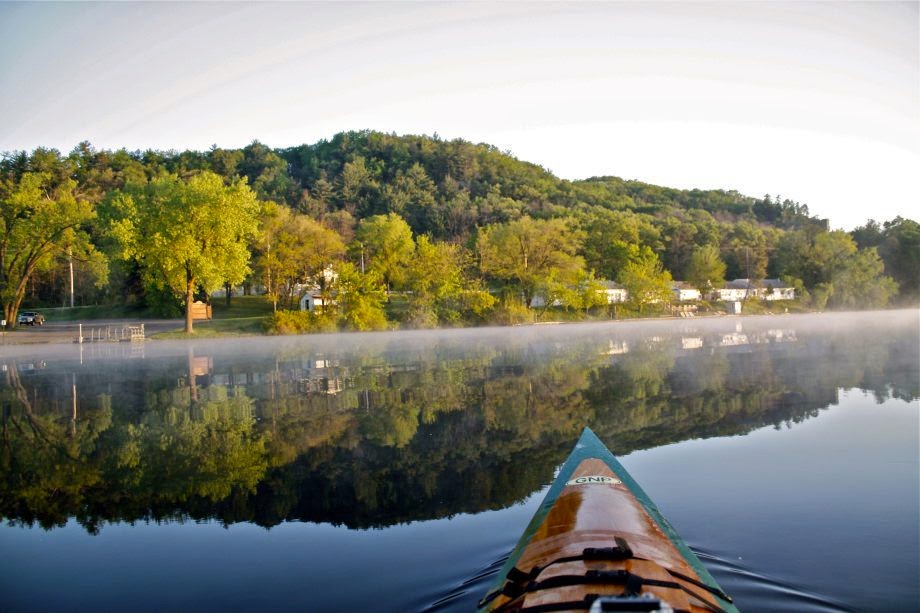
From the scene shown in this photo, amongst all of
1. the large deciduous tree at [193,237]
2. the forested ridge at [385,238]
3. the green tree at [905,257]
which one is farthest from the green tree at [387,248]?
the green tree at [905,257]

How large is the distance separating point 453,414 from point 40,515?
7.14 meters

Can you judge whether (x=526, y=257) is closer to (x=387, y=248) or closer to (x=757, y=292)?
(x=387, y=248)

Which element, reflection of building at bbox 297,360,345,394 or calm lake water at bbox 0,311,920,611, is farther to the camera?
reflection of building at bbox 297,360,345,394

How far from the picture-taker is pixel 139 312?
60719 millimetres

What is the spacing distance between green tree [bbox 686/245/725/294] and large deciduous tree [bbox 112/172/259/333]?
188 ft

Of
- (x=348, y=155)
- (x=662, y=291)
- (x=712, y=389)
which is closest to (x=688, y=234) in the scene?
(x=662, y=291)

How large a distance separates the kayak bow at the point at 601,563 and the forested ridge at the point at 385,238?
133ft

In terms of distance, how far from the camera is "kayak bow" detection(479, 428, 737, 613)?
3.29 meters

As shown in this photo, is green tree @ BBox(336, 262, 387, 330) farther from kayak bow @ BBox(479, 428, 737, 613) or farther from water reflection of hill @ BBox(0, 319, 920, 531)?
kayak bow @ BBox(479, 428, 737, 613)

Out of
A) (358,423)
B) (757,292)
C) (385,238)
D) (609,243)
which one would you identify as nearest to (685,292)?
(757,292)

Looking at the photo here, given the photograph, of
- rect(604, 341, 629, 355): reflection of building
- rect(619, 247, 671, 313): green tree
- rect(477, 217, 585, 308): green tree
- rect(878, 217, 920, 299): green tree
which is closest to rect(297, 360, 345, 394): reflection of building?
rect(604, 341, 629, 355): reflection of building

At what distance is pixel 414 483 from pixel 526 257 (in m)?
54.7

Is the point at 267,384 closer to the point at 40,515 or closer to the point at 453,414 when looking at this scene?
the point at 453,414

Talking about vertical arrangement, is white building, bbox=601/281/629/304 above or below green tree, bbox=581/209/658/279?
below
